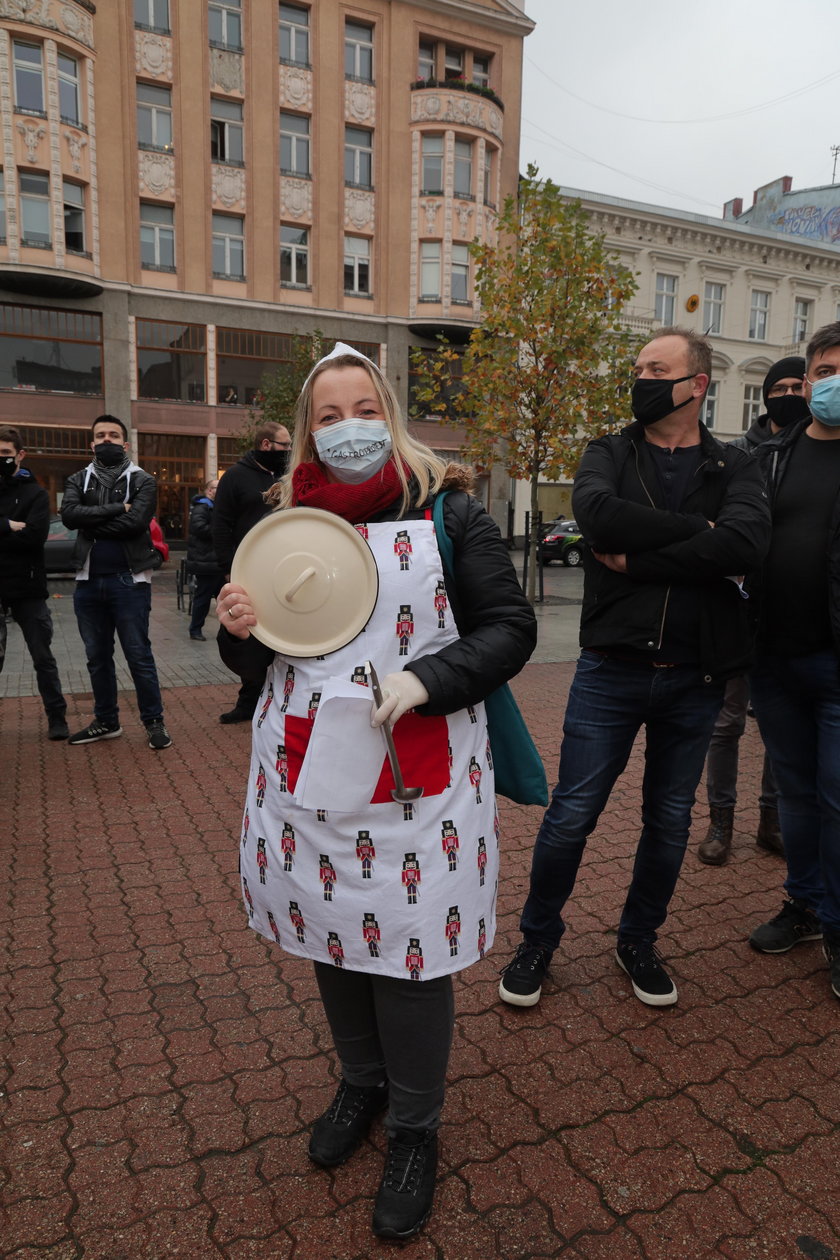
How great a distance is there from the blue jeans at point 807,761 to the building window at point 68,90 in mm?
27321

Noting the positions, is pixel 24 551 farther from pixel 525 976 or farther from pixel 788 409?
pixel 788 409

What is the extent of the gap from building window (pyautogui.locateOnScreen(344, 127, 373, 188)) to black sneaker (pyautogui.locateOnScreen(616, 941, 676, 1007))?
98.7 ft

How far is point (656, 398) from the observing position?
105 inches

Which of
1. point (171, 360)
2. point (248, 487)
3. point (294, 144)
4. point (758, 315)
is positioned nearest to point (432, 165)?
point (294, 144)

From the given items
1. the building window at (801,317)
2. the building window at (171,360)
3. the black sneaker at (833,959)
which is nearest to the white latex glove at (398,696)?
the black sneaker at (833,959)

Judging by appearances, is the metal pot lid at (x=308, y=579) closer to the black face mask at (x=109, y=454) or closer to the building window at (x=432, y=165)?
the black face mask at (x=109, y=454)

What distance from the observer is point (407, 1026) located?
194 cm

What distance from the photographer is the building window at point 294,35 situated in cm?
2644

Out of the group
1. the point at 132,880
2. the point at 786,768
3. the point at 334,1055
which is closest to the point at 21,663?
the point at 132,880

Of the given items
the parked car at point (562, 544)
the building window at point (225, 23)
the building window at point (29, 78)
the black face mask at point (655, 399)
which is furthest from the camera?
the parked car at point (562, 544)

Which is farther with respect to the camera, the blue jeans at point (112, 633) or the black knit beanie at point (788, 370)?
the blue jeans at point (112, 633)

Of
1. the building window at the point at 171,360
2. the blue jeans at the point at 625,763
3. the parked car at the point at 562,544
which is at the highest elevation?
the building window at the point at 171,360

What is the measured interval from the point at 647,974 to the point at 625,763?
77 centimetres

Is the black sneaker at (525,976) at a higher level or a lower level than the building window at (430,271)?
lower
